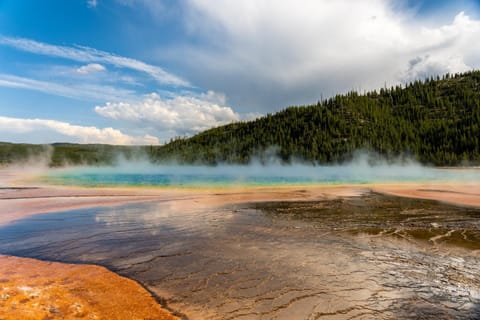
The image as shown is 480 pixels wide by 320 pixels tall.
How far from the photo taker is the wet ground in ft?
21.5

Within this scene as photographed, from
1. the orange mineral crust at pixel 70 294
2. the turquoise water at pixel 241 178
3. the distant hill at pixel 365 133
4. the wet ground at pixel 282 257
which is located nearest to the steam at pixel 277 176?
the turquoise water at pixel 241 178

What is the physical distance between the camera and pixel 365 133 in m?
152

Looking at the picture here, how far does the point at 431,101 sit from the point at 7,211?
209 m

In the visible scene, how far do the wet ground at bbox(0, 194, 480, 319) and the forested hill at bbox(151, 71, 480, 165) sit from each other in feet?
417

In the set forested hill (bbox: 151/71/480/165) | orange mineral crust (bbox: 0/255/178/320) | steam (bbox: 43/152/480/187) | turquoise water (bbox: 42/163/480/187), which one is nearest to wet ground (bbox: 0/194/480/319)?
orange mineral crust (bbox: 0/255/178/320)

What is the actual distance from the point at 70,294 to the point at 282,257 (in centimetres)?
621

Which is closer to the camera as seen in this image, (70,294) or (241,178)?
(70,294)

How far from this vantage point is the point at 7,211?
18609mm

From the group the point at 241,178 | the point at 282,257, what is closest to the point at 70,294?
the point at 282,257

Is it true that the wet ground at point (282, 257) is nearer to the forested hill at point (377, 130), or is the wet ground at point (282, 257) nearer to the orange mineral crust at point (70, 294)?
the orange mineral crust at point (70, 294)

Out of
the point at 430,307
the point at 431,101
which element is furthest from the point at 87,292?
the point at 431,101

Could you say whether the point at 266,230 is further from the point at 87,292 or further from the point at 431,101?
the point at 431,101

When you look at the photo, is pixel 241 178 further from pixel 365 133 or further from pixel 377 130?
pixel 377 130

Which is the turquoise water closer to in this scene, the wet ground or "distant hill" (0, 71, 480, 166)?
the wet ground
